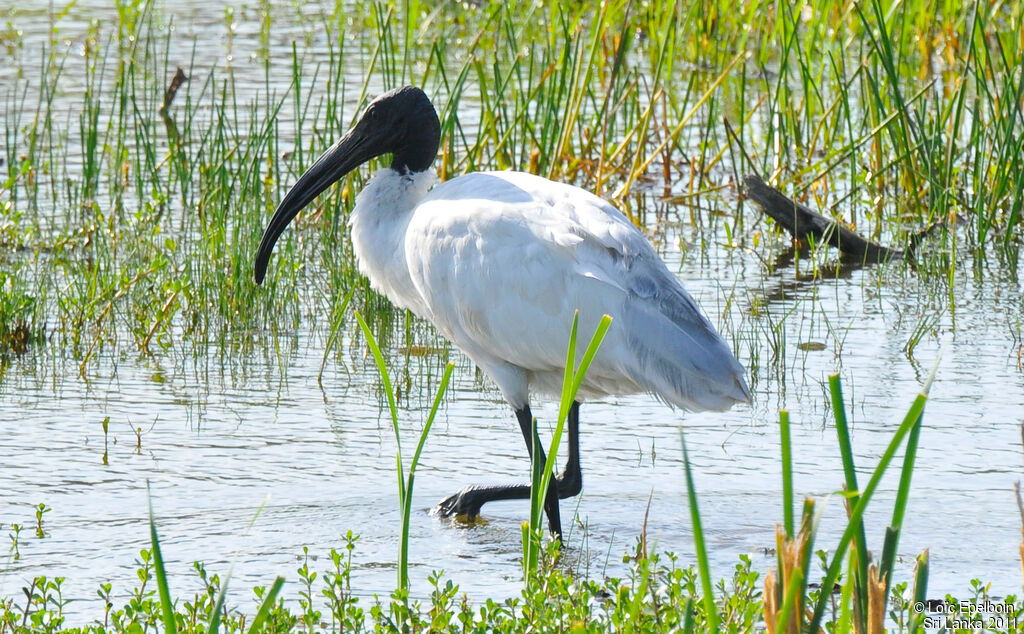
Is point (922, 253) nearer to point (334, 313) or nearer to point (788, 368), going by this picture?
point (788, 368)

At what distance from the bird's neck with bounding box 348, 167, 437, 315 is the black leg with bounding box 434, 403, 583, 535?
0.58 meters

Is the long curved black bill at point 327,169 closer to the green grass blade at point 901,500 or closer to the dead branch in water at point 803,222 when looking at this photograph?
the dead branch in water at point 803,222

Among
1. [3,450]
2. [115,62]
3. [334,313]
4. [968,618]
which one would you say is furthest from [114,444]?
[115,62]

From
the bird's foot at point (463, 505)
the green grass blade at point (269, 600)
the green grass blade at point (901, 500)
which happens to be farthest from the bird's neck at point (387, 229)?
the green grass blade at point (901, 500)

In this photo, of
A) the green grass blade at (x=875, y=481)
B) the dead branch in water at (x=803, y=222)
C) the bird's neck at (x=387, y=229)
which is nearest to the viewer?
the green grass blade at (x=875, y=481)

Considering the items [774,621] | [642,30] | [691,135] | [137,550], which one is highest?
[642,30]

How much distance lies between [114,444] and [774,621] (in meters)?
3.44

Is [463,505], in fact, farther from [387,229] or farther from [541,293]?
[387,229]

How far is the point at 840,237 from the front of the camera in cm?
728

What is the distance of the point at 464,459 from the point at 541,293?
0.84m

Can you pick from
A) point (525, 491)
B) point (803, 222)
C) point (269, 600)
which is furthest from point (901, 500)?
point (803, 222)

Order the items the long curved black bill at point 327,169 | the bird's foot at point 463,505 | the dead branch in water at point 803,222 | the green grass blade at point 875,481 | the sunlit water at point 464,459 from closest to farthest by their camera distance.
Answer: the green grass blade at point 875,481 < the sunlit water at point 464,459 < the bird's foot at point 463,505 < the long curved black bill at point 327,169 < the dead branch in water at point 803,222

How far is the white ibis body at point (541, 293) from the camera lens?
174 inches

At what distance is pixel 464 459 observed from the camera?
5129mm
